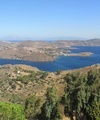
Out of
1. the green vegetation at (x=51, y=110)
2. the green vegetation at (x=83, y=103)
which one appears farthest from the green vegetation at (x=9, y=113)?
the green vegetation at (x=83, y=103)

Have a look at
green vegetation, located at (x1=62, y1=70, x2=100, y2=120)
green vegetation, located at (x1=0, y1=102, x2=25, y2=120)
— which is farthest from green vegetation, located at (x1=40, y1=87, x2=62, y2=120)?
Answer: green vegetation, located at (x1=0, y1=102, x2=25, y2=120)

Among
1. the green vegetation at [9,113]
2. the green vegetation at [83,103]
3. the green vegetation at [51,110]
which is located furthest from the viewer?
the green vegetation at [9,113]

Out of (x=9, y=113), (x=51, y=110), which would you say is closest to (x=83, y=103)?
(x=51, y=110)

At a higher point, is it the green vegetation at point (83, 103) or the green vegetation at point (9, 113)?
the green vegetation at point (83, 103)

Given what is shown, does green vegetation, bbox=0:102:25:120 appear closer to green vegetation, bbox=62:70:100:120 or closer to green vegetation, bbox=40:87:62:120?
green vegetation, bbox=40:87:62:120

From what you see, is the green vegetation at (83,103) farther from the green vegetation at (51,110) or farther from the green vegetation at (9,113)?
the green vegetation at (9,113)

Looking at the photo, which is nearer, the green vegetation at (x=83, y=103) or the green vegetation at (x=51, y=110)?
the green vegetation at (x=83, y=103)

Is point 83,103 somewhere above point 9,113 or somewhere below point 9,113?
above

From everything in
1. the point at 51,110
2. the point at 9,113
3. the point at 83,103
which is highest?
the point at 83,103

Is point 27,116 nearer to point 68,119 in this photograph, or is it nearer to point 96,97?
point 68,119

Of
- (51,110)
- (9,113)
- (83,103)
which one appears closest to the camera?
(83,103)

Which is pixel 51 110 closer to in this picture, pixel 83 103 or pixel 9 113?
pixel 83 103
